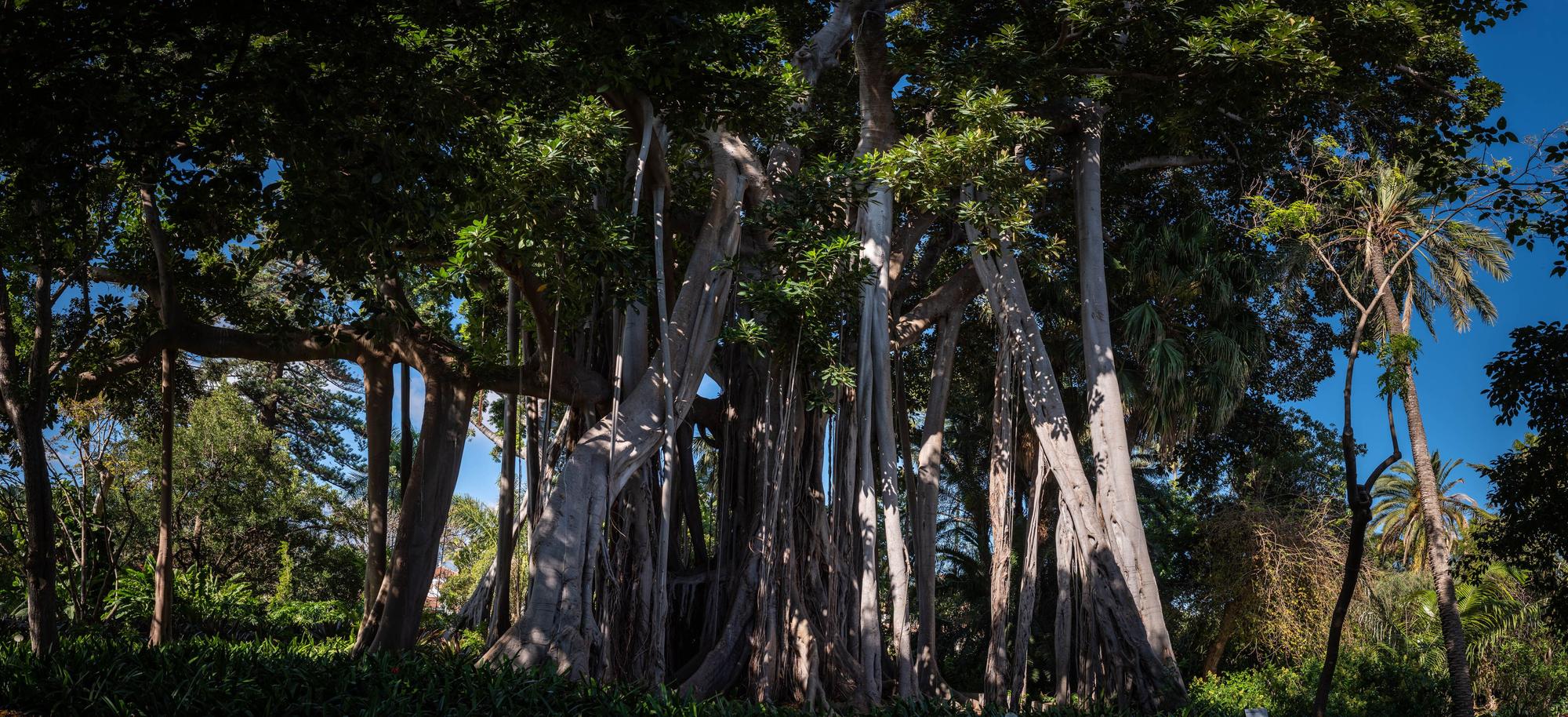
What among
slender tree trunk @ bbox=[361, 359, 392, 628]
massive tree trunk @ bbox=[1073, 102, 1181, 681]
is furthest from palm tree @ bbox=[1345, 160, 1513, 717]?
slender tree trunk @ bbox=[361, 359, 392, 628]

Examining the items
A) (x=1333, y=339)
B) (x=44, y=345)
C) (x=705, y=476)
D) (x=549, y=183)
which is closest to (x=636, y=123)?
(x=549, y=183)

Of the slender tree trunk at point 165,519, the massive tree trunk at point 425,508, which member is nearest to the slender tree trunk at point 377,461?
the massive tree trunk at point 425,508

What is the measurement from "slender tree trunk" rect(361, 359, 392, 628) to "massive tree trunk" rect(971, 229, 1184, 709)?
5551mm

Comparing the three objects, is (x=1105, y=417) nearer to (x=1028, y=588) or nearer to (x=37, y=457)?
(x=1028, y=588)

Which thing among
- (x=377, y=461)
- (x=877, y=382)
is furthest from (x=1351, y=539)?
(x=377, y=461)

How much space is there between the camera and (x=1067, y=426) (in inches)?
358

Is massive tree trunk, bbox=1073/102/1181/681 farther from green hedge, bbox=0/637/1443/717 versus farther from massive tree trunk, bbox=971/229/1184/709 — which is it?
green hedge, bbox=0/637/1443/717

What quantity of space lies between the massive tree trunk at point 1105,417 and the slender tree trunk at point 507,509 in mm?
5105

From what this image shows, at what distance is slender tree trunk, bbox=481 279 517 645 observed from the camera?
841 cm

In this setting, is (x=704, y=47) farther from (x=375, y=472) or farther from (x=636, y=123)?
(x=375, y=472)

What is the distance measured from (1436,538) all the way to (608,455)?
22.2 feet

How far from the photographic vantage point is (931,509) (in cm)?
1063

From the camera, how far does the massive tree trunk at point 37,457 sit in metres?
5.59

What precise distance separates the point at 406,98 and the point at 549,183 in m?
1.91
